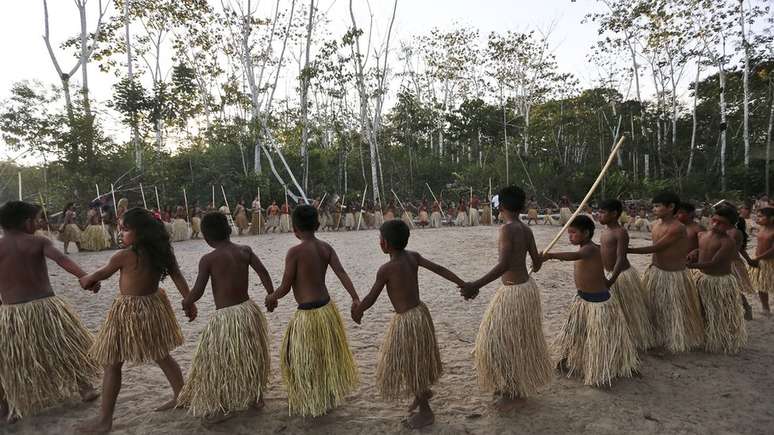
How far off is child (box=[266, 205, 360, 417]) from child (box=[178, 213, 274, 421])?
0.59 feet

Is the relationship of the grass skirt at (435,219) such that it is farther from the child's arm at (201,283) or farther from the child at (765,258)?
the child's arm at (201,283)

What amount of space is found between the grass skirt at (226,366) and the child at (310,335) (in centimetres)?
18

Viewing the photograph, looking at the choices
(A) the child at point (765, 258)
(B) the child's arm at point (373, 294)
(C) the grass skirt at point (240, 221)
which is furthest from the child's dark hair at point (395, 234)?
(C) the grass skirt at point (240, 221)

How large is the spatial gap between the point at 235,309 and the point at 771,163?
80.8 feet

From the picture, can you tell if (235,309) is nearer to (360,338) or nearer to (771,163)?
(360,338)

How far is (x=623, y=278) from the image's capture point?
3.54 metres

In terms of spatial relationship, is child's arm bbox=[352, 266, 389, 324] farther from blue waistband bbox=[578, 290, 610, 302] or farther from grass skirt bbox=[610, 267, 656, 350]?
grass skirt bbox=[610, 267, 656, 350]

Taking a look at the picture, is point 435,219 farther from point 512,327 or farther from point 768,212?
point 512,327

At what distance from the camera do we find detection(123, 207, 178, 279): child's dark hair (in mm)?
2717

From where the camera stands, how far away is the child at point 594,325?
121 inches

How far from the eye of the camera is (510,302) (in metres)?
2.90

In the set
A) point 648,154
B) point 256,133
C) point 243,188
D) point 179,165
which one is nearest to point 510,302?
point 256,133

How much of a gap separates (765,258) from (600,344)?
120 inches

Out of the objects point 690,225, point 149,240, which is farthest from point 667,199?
point 149,240
